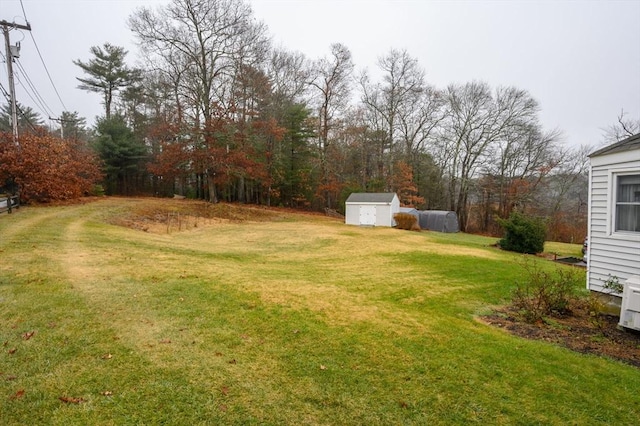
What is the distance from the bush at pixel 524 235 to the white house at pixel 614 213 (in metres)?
9.74

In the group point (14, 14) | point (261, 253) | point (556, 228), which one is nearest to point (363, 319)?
point (261, 253)

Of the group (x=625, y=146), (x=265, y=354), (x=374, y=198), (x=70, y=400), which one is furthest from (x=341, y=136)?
(x=70, y=400)

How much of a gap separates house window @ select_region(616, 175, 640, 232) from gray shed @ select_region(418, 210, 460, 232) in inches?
734

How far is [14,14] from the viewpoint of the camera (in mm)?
15023

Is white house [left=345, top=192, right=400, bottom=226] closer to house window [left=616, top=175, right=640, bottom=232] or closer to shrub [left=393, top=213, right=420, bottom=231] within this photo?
shrub [left=393, top=213, right=420, bottom=231]

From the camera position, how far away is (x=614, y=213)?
19.4ft

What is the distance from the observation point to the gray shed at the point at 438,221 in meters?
24.2

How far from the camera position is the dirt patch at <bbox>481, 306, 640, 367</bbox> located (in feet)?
14.2

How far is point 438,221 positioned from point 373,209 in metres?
5.61

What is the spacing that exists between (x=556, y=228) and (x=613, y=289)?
26.5 metres

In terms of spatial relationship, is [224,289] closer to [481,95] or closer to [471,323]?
[471,323]

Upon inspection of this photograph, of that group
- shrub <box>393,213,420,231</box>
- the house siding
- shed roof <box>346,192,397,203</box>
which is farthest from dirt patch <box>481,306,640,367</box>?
shed roof <box>346,192,397,203</box>

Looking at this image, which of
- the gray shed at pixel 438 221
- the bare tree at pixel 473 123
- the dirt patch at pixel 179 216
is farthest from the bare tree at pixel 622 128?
the dirt patch at pixel 179 216

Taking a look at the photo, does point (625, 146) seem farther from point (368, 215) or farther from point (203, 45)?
point (203, 45)
